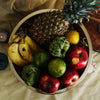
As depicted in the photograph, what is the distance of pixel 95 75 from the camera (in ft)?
3.28

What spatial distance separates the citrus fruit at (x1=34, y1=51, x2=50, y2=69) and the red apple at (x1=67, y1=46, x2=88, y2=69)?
13 cm

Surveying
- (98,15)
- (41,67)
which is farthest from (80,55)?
(98,15)

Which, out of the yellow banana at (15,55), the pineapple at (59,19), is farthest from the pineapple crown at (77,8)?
the yellow banana at (15,55)

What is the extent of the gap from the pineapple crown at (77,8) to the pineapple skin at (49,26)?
3cm

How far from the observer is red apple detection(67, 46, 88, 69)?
691mm

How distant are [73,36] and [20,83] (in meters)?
0.52

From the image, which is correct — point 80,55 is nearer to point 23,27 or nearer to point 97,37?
point 97,37

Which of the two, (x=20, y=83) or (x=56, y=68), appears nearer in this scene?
(x=56, y=68)

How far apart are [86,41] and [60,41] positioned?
0.22 m

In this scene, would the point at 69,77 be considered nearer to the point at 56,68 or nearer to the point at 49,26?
the point at 56,68

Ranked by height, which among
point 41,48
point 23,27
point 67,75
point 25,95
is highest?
point 23,27

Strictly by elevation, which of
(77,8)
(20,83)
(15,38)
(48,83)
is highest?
(77,8)

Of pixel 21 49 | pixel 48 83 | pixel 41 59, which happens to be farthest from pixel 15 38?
pixel 48 83

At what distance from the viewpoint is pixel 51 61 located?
683 millimetres
